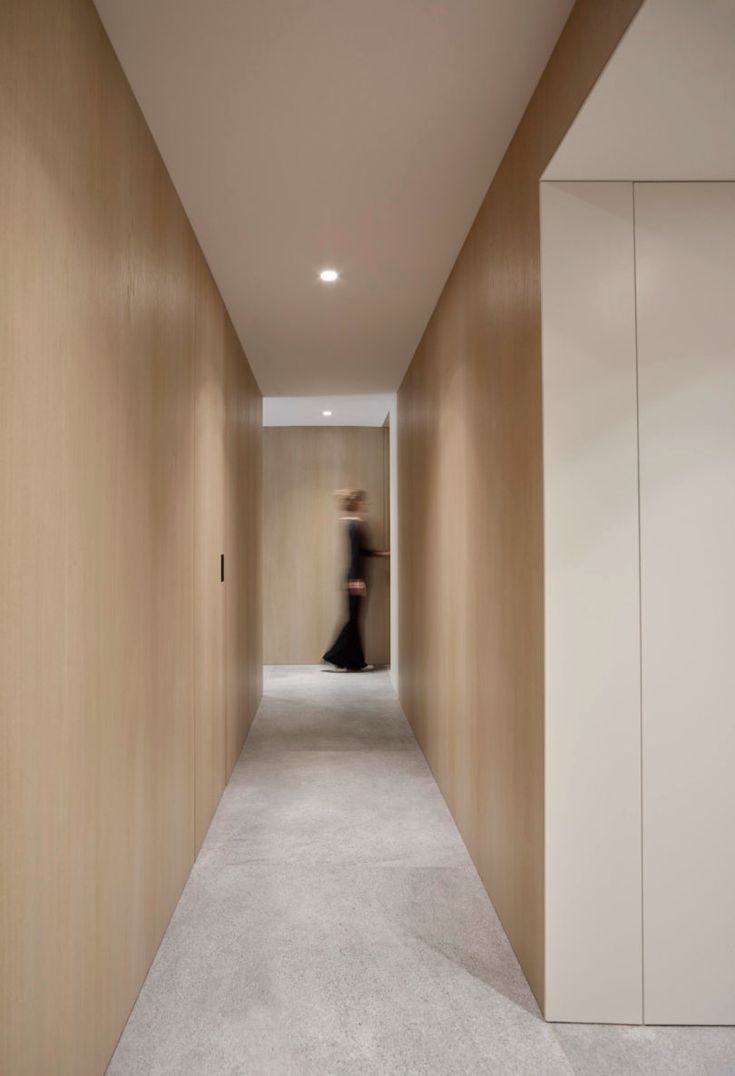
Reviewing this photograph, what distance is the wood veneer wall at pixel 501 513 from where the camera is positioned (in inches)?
78.5

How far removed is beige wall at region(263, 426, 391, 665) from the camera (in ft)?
25.9

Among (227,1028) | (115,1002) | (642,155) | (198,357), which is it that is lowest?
(227,1028)

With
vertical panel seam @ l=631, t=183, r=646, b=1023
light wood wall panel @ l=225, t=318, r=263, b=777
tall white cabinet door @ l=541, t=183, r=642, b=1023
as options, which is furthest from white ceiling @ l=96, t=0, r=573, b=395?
light wood wall panel @ l=225, t=318, r=263, b=777

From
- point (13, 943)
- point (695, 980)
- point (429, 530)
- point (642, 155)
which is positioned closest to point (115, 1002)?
point (13, 943)

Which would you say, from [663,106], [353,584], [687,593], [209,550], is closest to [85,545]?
[687,593]

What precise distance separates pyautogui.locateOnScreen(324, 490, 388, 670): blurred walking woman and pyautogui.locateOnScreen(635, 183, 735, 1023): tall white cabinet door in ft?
17.9

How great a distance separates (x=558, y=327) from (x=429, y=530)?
2345 millimetres

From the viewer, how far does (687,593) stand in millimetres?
1974

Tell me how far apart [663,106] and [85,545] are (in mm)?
1621

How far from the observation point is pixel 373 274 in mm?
3457

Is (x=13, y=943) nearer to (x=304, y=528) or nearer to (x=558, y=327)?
(x=558, y=327)

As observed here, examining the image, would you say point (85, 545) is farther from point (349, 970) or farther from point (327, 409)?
point (327, 409)

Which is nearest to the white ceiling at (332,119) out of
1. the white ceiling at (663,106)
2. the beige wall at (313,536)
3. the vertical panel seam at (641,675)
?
the white ceiling at (663,106)

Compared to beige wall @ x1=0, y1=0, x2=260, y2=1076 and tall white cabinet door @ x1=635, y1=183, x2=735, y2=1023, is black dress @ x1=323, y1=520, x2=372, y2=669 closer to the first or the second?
beige wall @ x1=0, y1=0, x2=260, y2=1076
